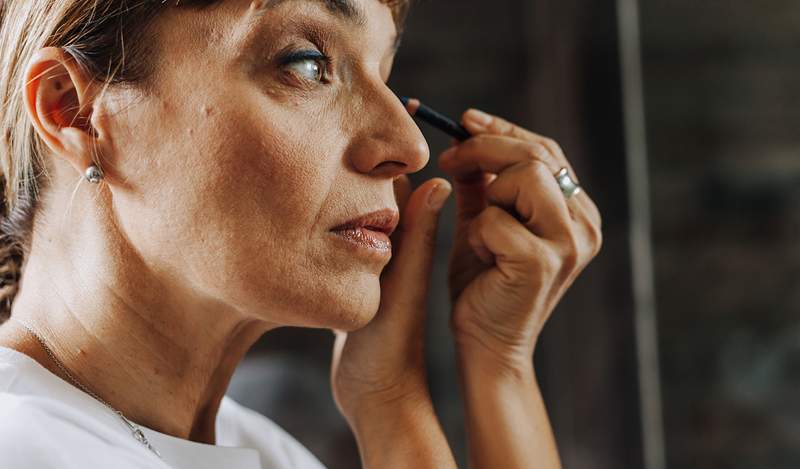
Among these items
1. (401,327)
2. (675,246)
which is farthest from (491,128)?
(675,246)

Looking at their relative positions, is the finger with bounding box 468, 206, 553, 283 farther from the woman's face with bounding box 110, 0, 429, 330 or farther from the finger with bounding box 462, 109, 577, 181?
the woman's face with bounding box 110, 0, 429, 330

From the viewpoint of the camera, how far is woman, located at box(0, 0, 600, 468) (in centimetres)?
76

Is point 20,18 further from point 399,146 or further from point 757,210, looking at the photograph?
point 757,210

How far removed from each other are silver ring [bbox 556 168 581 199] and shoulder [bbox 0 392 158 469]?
1.78 feet

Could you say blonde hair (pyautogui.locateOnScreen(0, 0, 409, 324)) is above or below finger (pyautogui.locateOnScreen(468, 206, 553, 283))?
above

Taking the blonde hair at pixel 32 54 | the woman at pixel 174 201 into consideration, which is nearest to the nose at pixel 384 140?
the woman at pixel 174 201

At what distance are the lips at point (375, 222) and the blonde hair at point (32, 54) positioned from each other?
216 millimetres

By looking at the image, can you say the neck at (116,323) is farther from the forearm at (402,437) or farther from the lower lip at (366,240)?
the forearm at (402,437)

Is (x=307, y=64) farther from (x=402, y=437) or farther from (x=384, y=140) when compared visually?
(x=402, y=437)

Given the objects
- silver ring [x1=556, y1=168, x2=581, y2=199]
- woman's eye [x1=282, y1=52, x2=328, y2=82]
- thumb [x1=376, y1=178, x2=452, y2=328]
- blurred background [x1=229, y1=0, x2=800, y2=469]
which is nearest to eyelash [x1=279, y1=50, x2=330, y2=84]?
woman's eye [x1=282, y1=52, x2=328, y2=82]

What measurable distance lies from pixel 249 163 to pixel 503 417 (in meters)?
0.43

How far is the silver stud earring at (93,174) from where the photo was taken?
0.77m

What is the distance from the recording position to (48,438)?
2.26ft

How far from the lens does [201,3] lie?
0.77m
